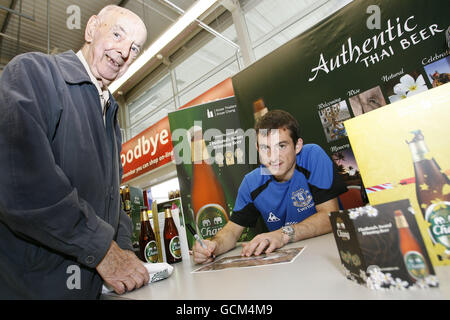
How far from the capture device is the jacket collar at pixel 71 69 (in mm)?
1081

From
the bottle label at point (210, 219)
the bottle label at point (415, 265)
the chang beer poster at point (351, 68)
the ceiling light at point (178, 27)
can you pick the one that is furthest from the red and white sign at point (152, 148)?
the bottle label at point (415, 265)

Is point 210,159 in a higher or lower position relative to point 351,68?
lower

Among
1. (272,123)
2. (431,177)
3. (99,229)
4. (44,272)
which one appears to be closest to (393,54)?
(272,123)

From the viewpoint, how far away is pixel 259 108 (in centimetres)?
303

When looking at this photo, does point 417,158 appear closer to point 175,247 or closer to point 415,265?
point 415,265

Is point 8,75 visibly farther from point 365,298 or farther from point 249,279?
point 365,298

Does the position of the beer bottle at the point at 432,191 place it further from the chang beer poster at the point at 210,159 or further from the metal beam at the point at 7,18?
the metal beam at the point at 7,18

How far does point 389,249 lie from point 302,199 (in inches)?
62.0

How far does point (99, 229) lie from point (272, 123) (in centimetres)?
167

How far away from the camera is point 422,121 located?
63 centimetres

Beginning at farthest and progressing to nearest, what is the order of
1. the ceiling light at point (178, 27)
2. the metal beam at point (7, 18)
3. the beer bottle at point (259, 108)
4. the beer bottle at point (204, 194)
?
1. the metal beam at point (7, 18)
2. the beer bottle at point (259, 108)
3. the beer bottle at point (204, 194)
4. the ceiling light at point (178, 27)

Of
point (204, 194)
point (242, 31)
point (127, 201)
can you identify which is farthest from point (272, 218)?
point (242, 31)

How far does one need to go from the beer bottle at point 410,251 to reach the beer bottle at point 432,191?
16 centimetres

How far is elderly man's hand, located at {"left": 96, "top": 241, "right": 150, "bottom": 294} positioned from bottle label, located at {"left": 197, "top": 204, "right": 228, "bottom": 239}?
1738 mm
